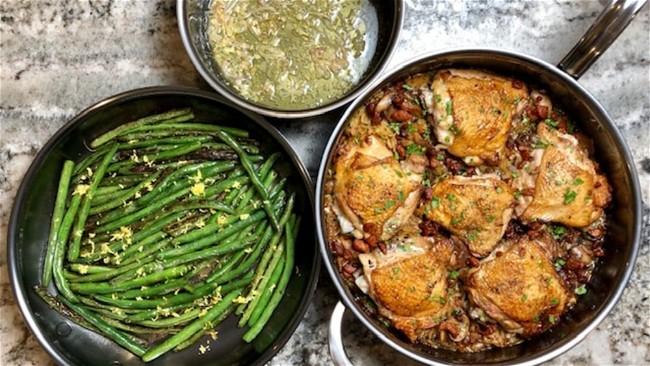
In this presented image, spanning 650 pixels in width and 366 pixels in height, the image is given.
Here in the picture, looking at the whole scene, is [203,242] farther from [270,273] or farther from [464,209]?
[464,209]

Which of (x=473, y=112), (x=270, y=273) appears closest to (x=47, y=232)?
(x=270, y=273)

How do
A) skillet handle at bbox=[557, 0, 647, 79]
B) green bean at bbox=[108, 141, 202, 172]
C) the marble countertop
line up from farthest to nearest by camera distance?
the marble countertop → green bean at bbox=[108, 141, 202, 172] → skillet handle at bbox=[557, 0, 647, 79]

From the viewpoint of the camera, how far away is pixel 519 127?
3.24 metres

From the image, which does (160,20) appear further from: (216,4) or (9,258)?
(9,258)

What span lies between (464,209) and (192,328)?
1.47 meters

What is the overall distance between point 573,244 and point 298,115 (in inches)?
58.6

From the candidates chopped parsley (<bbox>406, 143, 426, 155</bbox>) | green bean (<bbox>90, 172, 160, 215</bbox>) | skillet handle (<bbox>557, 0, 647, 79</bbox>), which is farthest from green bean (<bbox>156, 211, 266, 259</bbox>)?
skillet handle (<bbox>557, 0, 647, 79</bbox>)

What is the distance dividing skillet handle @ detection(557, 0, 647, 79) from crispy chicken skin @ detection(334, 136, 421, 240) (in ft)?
2.96

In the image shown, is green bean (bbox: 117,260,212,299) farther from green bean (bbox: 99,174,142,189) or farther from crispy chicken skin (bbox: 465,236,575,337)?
crispy chicken skin (bbox: 465,236,575,337)

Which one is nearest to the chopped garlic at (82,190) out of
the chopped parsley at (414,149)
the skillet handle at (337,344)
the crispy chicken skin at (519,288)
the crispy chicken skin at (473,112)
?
the skillet handle at (337,344)

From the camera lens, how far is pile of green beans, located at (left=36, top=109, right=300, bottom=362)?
131 inches

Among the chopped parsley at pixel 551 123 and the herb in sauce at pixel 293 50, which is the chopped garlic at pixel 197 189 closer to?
the herb in sauce at pixel 293 50

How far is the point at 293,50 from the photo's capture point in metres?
3.25

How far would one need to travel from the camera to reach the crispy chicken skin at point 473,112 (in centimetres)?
304
